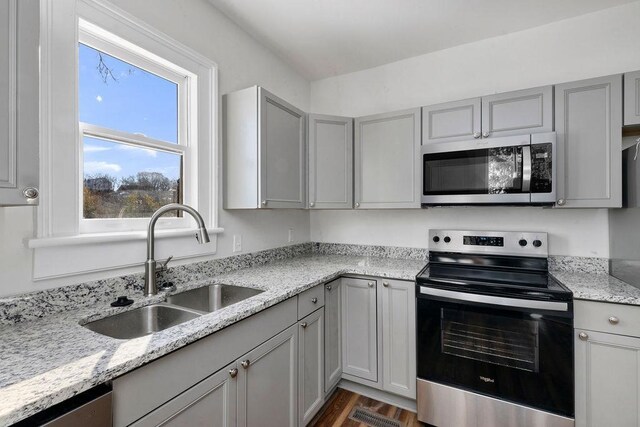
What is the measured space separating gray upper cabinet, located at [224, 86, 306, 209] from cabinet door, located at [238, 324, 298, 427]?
84cm

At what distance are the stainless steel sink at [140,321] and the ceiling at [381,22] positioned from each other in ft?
6.01

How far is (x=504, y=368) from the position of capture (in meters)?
1.61

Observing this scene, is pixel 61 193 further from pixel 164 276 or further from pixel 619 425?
pixel 619 425

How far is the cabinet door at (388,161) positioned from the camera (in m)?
2.20

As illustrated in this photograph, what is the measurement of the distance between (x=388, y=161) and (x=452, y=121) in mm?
515

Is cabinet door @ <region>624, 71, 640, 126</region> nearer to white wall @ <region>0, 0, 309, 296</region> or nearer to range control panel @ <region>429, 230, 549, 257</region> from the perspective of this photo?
range control panel @ <region>429, 230, 549, 257</region>

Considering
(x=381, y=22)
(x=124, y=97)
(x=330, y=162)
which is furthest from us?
(x=330, y=162)

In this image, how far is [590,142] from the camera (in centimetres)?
174

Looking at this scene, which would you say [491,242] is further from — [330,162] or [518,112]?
[330,162]

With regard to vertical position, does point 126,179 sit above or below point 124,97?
below

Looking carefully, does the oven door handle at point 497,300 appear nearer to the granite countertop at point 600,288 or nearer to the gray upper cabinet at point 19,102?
the granite countertop at point 600,288

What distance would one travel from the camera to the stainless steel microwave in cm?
176

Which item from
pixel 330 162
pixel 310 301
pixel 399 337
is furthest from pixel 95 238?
pixel 399 337

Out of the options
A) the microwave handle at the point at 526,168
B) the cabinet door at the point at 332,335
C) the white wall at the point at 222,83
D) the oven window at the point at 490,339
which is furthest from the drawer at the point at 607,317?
the white wall at the point at 222,83
